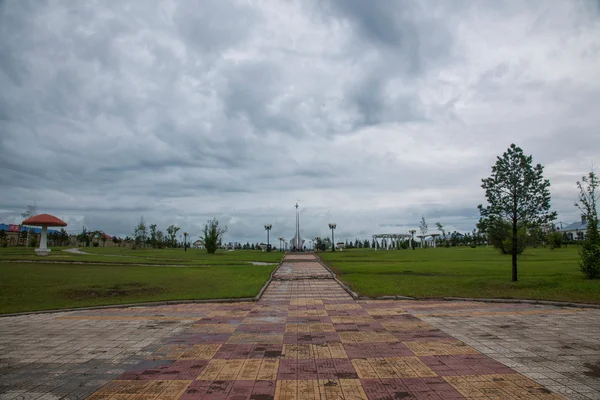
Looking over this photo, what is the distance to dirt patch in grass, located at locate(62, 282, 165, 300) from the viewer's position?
1619 centimetres

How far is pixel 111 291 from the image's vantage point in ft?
55.5

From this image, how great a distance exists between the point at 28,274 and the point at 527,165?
84.7ft

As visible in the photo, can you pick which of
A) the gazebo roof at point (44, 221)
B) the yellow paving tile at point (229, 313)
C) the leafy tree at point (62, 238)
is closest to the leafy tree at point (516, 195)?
the yellow paving tile at point (229, 313)

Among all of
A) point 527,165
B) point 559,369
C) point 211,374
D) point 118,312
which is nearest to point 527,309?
point 559,369

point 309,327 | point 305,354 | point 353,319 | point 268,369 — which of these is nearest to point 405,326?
point 353,319

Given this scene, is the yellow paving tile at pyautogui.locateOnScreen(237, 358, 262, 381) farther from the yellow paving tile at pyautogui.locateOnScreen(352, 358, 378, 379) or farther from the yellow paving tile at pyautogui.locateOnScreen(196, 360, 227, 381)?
the yellow paving tile at pyautogui.locateOnScreen(352, 358, 378, 379)

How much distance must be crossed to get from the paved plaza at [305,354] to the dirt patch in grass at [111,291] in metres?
3.27

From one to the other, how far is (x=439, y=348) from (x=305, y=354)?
9.13 ft

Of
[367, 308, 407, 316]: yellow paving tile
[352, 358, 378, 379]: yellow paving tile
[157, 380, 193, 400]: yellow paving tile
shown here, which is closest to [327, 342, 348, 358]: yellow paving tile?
[352, 358, 378, 379]: yellow paving tile

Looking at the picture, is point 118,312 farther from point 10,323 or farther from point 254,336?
point 254,336

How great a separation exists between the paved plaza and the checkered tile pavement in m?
0.03

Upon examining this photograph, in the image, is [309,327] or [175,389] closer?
[175,389]

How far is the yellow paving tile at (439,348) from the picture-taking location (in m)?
7.86

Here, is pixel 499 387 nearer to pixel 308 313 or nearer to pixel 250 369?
pixel 250 369
